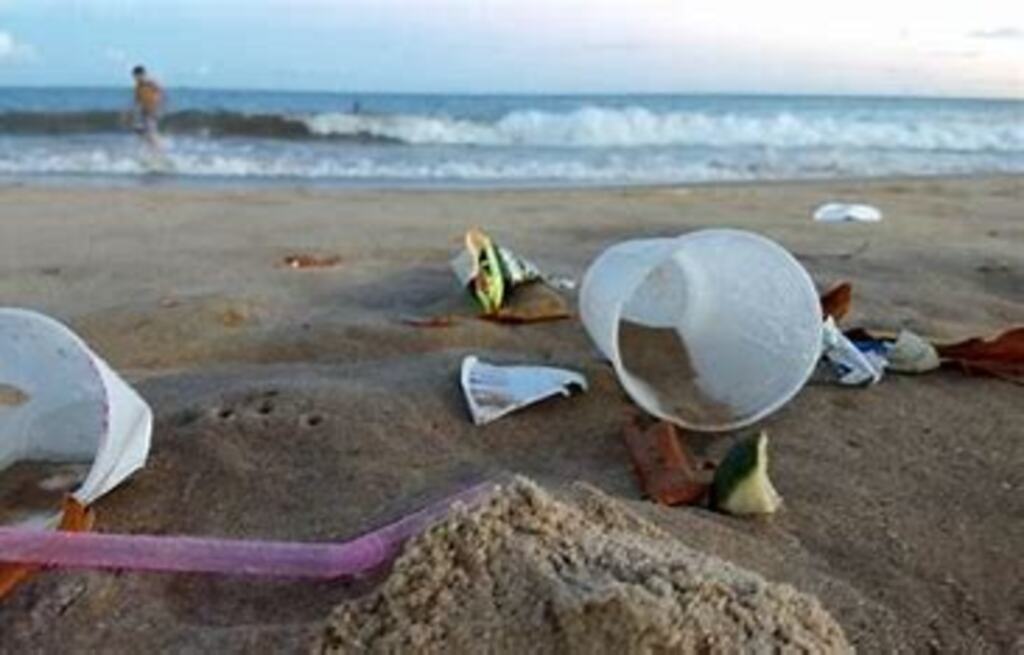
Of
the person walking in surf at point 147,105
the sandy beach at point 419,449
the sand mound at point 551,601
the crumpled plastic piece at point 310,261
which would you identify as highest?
the sand mound at point 551,601

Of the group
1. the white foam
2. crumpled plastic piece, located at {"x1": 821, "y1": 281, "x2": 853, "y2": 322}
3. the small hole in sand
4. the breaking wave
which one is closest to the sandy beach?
the small hole in sand

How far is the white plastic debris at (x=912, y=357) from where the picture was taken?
267 cm

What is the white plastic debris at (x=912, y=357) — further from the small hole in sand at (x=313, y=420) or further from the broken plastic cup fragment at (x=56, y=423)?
the broken plastic cup fragment at (x=56, y=423)

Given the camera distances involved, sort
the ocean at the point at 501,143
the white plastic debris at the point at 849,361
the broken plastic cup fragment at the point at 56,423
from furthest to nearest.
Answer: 1. the ocean at the point at 501,143
2. the white plastic debris at the point at 849,361
3. the broken plastic cup fragment at the point at 56,423

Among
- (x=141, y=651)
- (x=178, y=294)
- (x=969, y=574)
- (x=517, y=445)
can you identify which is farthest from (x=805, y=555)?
(x=178, y=294)

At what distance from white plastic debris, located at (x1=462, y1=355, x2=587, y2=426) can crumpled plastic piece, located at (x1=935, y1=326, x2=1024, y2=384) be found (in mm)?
815

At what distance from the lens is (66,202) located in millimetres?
7500

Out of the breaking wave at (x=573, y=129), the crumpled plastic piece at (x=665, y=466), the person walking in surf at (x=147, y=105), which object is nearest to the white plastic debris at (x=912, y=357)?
the crumpled plastic piece at (x=665, y=466)

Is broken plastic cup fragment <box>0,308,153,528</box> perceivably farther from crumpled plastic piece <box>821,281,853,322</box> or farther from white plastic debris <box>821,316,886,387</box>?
crumpled plastic piece <box>821,281,853,322</box>

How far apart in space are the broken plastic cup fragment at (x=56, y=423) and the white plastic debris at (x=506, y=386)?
0.58m

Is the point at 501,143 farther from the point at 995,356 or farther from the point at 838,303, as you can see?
the point at 995,356

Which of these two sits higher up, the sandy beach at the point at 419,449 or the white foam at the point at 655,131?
the sandy beach at the point at 419,449

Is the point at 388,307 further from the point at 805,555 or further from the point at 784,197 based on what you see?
the point at 784,197

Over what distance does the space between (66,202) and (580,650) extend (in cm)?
680
